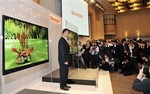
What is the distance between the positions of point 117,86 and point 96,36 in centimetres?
788

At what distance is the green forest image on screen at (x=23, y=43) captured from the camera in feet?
9.93

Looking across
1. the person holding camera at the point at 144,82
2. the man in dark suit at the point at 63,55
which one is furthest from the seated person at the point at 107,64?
the person holding camera at the point at 144,82

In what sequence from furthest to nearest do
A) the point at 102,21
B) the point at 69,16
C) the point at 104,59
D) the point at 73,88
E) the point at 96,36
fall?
1. the point at 102,21
2. the point at 96,36
3. the point at 104,59
4. the point at 69,16
5. the point at 73,88

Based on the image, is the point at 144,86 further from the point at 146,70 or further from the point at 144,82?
the point at 146,70

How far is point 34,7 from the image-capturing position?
14.1 ft

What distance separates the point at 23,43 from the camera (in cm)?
351

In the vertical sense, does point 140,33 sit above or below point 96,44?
above

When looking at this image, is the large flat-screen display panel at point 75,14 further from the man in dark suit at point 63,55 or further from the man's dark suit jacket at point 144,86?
the man's dark suit jacket at point 144,86

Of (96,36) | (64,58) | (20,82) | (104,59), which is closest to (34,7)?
(64,58)

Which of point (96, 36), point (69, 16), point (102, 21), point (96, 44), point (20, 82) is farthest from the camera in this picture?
point (102, 21)

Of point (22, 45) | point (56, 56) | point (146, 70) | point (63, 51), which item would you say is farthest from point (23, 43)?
point (146, 70)

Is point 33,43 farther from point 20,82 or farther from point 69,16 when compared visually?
point 69,16

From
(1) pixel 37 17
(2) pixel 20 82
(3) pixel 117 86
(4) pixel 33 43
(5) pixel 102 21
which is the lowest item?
(3) pixel 117 86

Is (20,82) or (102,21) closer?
(20,82)
